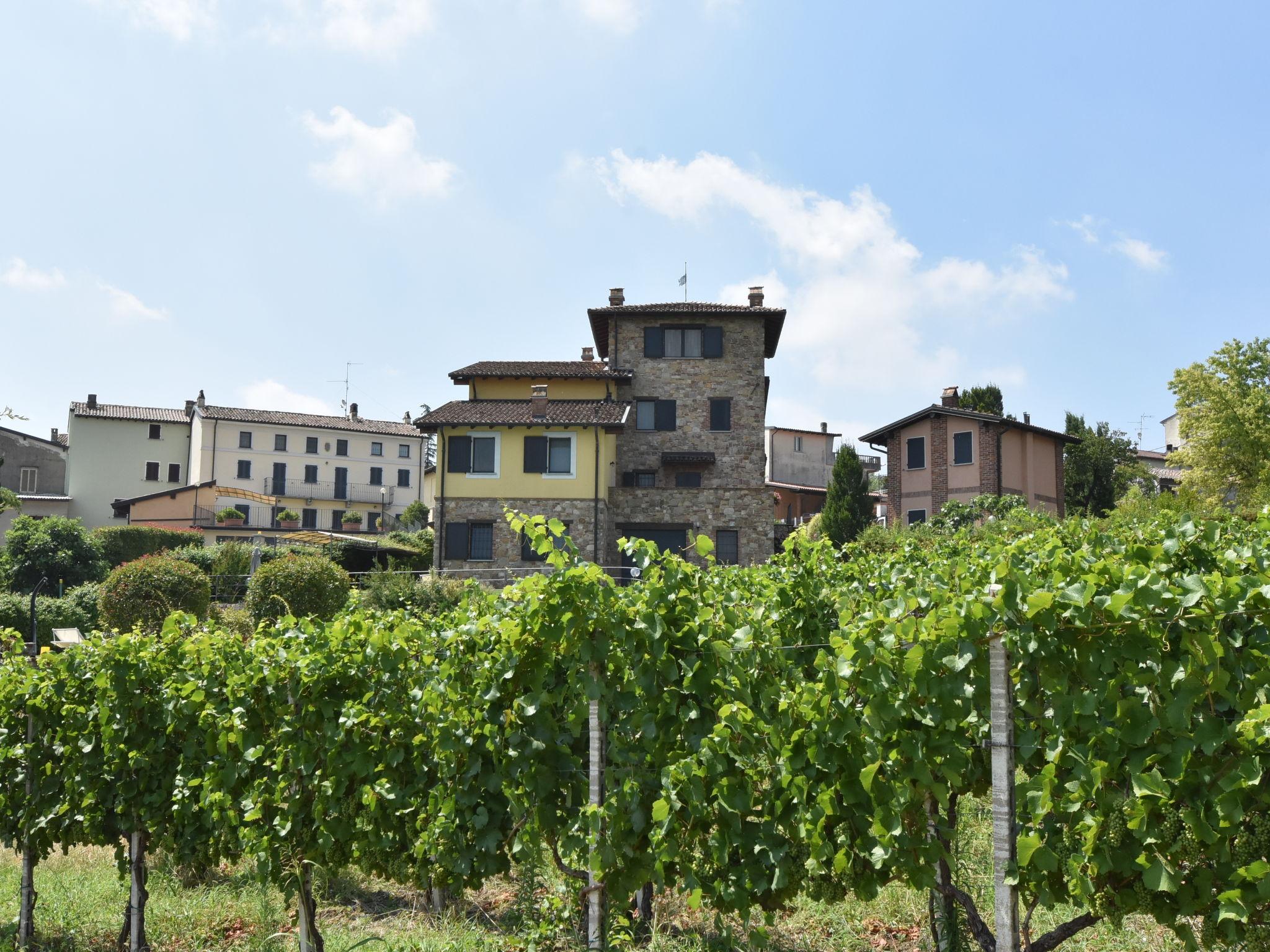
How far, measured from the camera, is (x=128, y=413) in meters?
54.5

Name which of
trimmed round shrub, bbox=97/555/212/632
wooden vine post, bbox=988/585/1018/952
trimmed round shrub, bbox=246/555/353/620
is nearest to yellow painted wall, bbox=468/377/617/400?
trimmed round shrub, bbox=246/555/353/620

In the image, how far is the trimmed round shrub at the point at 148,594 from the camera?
765 inches

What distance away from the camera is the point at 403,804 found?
5.47 metres

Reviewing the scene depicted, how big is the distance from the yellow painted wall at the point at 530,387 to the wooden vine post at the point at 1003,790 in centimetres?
3050

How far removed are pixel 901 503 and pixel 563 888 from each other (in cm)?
3334

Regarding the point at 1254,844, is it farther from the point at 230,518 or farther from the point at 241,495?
the point at 241,495

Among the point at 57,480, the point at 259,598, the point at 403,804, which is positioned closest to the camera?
the point at 403,804

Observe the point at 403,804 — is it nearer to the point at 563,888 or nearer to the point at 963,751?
the point at 563,888

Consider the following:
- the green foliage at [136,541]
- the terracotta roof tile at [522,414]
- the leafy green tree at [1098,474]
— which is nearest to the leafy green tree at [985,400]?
the leafy green tree at [1098,474]

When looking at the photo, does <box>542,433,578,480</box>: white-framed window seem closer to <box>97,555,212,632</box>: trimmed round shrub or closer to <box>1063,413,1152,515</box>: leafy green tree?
<box>97,555,212,632</box>: trimmed round shrub

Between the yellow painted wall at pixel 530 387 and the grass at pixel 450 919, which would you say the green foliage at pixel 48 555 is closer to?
the yellow painted wall at pixel 530 387

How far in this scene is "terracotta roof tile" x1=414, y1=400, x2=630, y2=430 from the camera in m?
30.8

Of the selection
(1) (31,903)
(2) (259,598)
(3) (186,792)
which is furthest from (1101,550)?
(2) (259,598)

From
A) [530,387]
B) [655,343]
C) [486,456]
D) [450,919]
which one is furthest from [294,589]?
[655,343]
